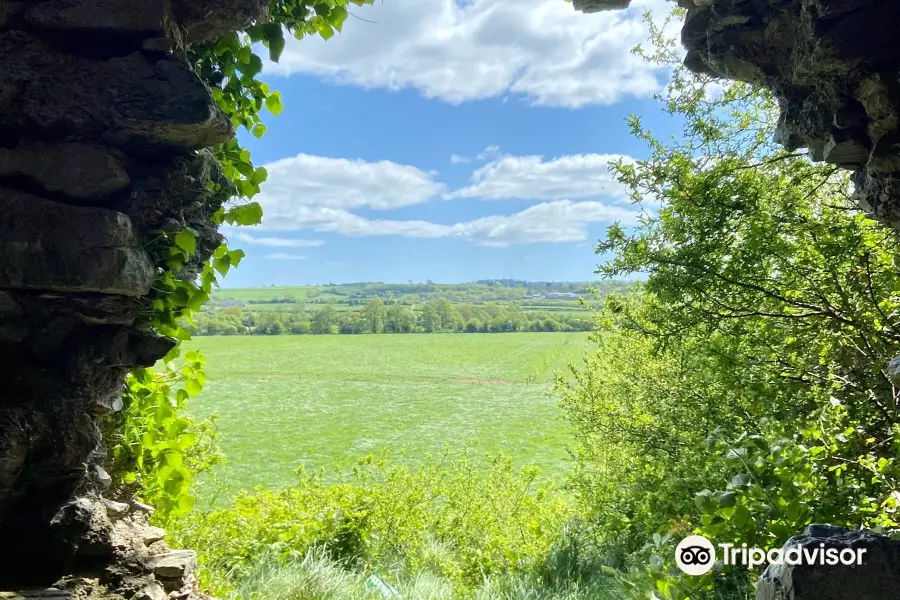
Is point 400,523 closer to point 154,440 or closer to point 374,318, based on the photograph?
point 154,440

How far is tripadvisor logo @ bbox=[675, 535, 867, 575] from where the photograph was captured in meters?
1.50

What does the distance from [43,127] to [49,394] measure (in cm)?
92

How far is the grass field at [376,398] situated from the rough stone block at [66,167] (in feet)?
26.2

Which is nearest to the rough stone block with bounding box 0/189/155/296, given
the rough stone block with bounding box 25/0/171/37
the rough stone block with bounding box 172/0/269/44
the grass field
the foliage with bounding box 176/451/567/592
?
the rough stone block with bounding box 25/0/171/37

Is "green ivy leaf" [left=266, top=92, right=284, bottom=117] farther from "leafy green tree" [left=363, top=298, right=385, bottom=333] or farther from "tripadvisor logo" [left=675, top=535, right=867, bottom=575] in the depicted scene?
"leafy green tree" [left=363, top=298, right=385, bottom=333]

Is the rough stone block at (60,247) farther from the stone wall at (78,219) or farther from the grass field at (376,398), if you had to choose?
the grass field at (376,398)

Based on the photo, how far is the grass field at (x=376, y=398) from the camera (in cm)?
1628

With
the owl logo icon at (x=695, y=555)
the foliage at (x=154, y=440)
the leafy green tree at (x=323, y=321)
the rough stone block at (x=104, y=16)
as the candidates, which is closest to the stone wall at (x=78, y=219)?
the rough stone block at (x=104, y=16)

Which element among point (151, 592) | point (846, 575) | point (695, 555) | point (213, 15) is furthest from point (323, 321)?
point (846, 575)

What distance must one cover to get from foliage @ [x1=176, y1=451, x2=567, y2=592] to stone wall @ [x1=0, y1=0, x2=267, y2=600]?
2696 mm

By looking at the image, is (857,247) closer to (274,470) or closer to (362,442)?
(274,470)

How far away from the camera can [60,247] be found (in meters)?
1.74

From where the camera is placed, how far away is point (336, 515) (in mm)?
6059

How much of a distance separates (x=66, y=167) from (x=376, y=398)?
24.2 m
